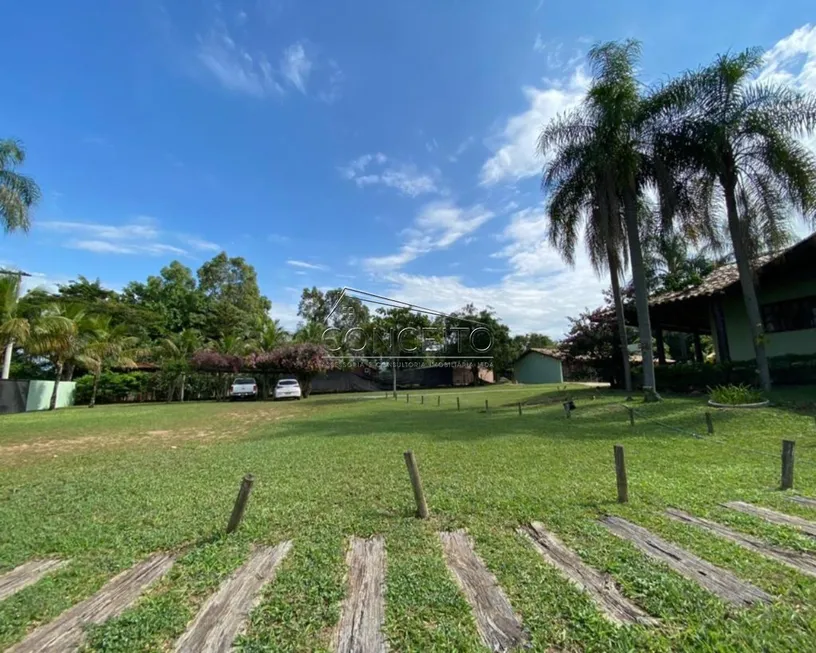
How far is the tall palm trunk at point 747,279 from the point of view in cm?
1095

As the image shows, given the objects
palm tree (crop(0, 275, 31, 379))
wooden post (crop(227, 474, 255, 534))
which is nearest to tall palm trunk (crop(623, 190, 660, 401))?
wooden post (crop(227, 474, 255, 534))

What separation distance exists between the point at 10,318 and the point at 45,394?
5526mm

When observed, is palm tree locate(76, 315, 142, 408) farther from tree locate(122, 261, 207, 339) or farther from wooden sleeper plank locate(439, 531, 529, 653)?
wooden sleeper plank locate(439, 531, 529, 653)

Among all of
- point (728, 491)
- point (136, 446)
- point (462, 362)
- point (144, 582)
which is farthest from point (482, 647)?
point (462, 362)

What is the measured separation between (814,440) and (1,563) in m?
10.9

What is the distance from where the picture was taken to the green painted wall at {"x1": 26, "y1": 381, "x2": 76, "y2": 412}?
18.2 m

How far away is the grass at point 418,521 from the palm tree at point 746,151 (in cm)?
500

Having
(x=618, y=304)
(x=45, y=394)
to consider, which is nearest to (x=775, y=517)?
(x=618, y=304)

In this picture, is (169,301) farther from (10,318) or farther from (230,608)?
(230,608)

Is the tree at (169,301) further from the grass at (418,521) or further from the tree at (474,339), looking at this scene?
the grass at (418,521)

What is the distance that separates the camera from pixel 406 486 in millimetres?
5012

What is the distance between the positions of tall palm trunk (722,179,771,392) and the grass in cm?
252

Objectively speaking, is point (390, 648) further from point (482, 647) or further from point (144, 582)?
point (144, 582)

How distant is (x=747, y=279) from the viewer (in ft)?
36.6
